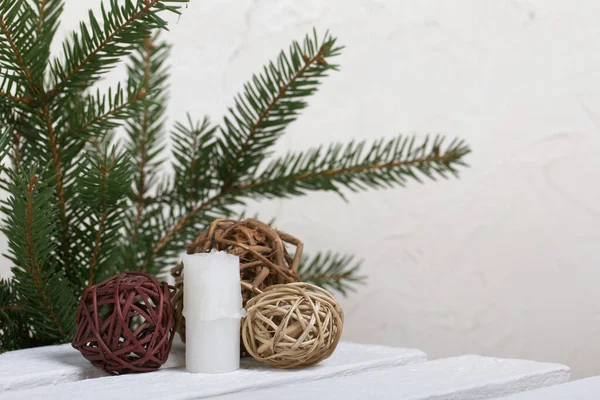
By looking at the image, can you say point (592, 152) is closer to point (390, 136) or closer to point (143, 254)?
point (390, 136)

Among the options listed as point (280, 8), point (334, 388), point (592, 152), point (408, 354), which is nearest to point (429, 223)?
point (592, 152)

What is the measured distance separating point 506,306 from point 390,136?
0.30 metres

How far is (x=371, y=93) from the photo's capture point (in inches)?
42.2

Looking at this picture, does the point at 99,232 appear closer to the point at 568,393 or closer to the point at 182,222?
the point at 182,222

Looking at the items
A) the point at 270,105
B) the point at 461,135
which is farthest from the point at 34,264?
the point at 461,135

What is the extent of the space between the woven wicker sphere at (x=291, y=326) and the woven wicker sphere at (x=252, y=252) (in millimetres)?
34

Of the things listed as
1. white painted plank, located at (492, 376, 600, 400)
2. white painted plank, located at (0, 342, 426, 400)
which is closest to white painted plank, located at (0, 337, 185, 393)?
white painted plank, located at (0, 342, 426, 400)

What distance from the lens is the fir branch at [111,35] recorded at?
480 millimetres

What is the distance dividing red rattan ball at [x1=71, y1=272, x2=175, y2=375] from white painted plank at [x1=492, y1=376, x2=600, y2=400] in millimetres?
222

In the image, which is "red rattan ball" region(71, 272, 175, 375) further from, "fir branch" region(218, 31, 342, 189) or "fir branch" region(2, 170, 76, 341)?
"fir branch" region(218, 31, 342, 189)

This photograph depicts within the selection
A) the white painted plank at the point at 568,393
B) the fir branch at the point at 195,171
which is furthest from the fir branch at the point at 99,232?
the white painted plank at the point at 568,393

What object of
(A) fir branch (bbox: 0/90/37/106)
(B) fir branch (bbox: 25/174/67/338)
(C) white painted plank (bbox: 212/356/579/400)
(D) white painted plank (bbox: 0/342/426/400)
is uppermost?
(A) fir branch (bbox: 0/90/37/106)

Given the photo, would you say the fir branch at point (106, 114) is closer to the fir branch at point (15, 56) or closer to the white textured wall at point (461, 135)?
the fir branch at point (15, 56)

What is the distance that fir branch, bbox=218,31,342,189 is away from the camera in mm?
598
